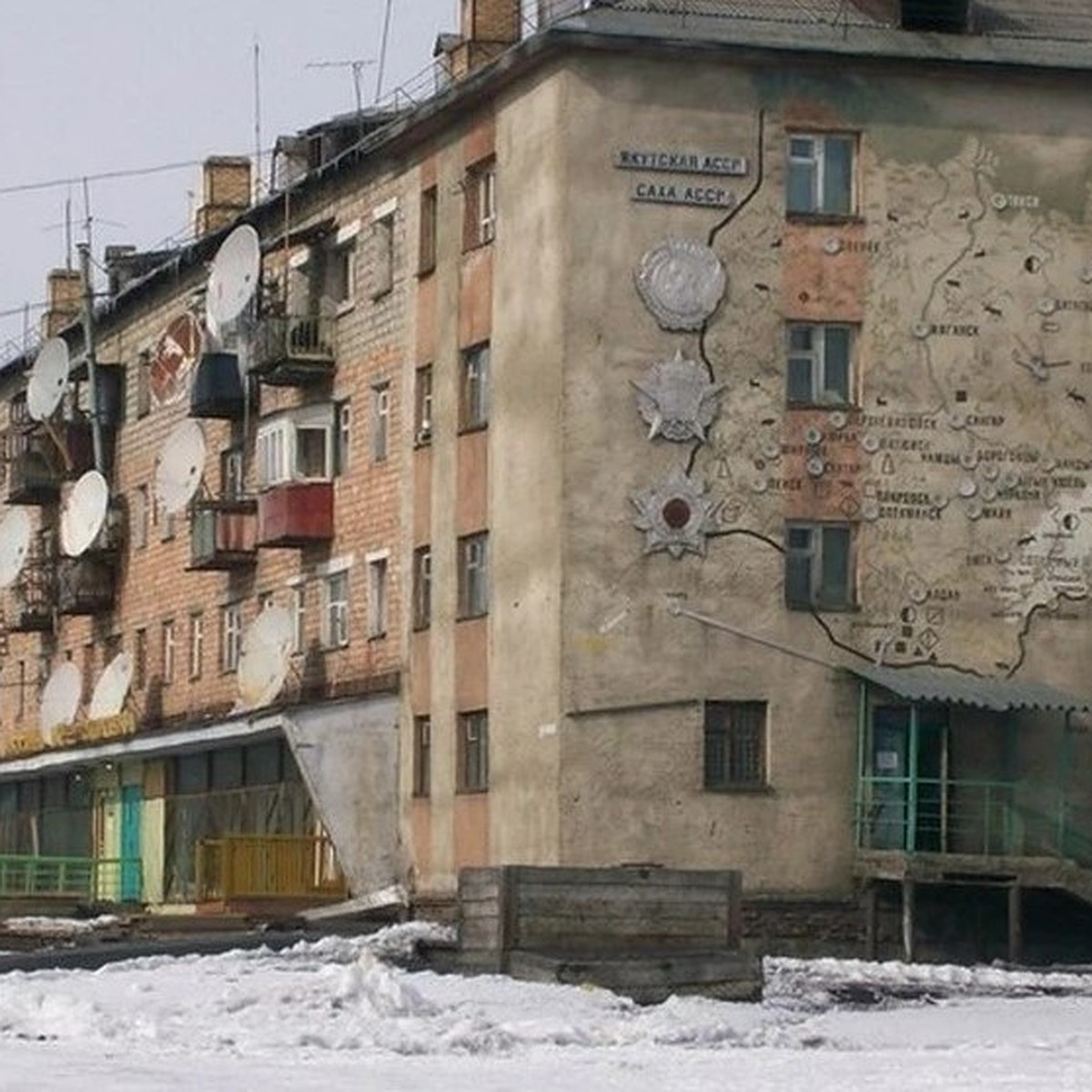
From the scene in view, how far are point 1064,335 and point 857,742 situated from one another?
674 cm

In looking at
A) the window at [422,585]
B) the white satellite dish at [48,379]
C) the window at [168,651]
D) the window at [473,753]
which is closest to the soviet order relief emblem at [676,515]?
the window at [473,753]

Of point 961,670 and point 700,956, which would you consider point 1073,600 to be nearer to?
point 961,670

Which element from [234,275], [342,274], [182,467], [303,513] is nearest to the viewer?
[303,513]

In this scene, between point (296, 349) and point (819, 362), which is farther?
point (296, 349)

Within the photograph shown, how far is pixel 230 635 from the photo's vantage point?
66.1m

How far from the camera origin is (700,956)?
38531 millimetres

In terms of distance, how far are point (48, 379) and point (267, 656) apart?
15.7 m

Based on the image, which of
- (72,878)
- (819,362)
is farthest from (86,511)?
(819,362)

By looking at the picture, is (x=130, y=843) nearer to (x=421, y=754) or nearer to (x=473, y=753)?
(x=421, y=754)

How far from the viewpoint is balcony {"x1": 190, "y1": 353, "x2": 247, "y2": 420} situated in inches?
2489

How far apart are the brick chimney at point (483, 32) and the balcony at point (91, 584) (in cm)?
1951

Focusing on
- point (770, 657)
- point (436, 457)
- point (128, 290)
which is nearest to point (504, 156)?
point (436, 457)

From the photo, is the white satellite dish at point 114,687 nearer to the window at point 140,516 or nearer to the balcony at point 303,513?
the window at point 140,516

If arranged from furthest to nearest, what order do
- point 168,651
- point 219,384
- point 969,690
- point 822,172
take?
point 168,651
point 219,384
point 822,172
point 969,690
